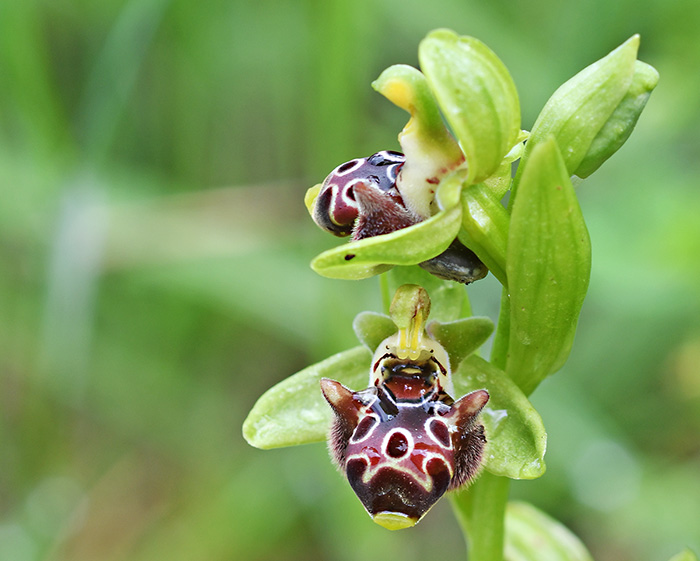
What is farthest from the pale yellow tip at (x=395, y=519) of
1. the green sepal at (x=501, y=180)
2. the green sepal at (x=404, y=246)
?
the green sepal at (x=501, y=180)


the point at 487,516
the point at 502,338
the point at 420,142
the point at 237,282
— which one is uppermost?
the point at 420,142

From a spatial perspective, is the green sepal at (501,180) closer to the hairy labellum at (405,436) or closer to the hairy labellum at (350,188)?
the hairy labellum at (350,188)

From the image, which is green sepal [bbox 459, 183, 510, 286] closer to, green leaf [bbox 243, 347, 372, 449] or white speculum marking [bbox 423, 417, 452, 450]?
white speculum marking [bbox 423, 417, 452, 450]

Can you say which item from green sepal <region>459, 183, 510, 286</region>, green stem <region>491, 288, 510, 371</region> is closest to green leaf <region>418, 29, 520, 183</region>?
green sepal <region>459, 183, 510, 286</region>

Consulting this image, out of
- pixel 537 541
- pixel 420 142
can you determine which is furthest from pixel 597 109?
pixel 537 541

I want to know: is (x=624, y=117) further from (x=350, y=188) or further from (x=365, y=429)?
(x=365, y=429)
